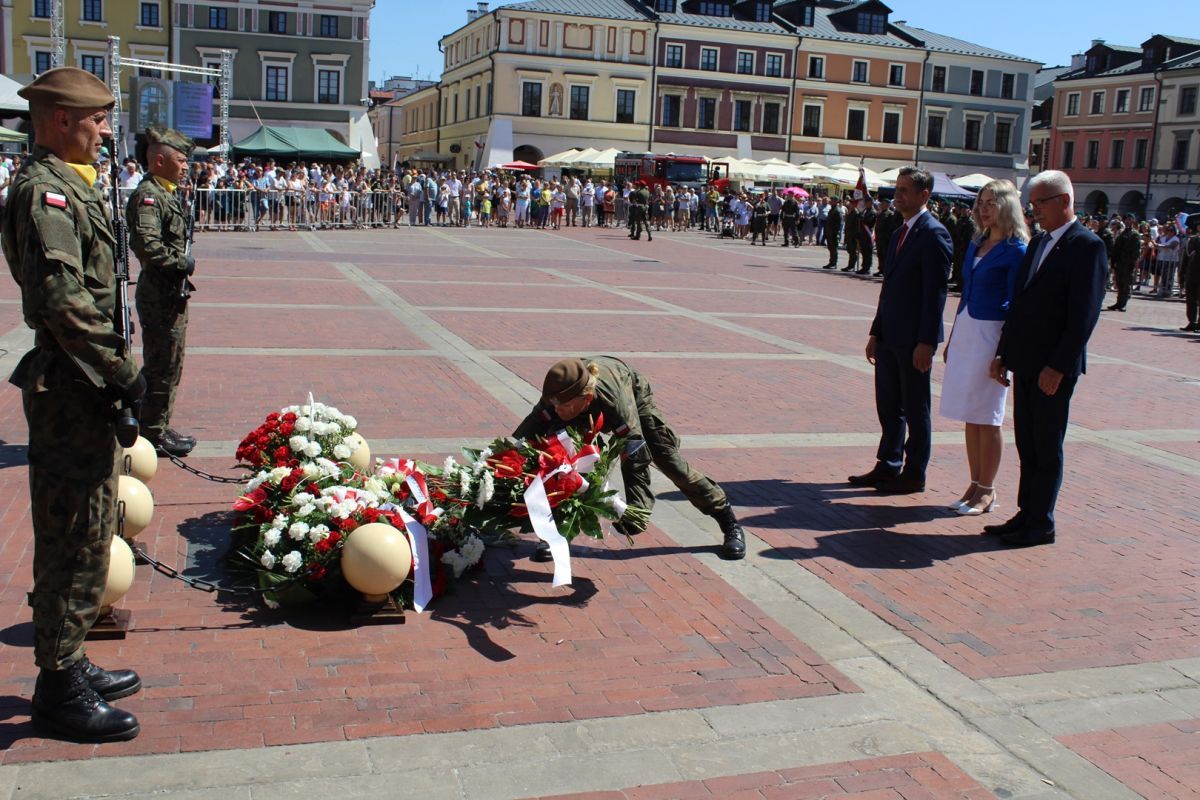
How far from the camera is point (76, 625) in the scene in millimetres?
3596

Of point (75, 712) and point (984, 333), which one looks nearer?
point (75, 712)

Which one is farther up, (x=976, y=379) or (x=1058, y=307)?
(x=1058, y=307)

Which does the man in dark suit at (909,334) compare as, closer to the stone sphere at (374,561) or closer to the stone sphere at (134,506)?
the stone sphere at (374,561)

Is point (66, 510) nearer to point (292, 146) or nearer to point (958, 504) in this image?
point (958, 504)

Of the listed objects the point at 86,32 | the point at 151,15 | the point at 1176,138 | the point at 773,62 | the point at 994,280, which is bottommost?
the point at 994,280

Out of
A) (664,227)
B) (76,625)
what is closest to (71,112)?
(76,625)

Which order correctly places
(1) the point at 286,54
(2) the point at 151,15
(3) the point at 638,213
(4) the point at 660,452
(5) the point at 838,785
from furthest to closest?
(1) the point at 286,54, (2) the point at 151,15, (3) the point at 638,213, (4) the point at 660,452, (5) the point at 838,785

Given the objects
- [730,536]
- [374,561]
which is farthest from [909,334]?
[374,561]

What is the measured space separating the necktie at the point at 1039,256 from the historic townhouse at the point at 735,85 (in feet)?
187

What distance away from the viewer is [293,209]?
30.3 metres

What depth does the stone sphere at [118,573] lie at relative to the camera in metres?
4.21

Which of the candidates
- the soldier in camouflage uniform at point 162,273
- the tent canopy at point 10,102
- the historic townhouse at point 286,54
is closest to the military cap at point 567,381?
the soldier in camouflage uniform at point 162,273

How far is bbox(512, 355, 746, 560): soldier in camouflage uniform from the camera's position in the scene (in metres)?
4.84

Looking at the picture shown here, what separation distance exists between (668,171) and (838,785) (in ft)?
147
